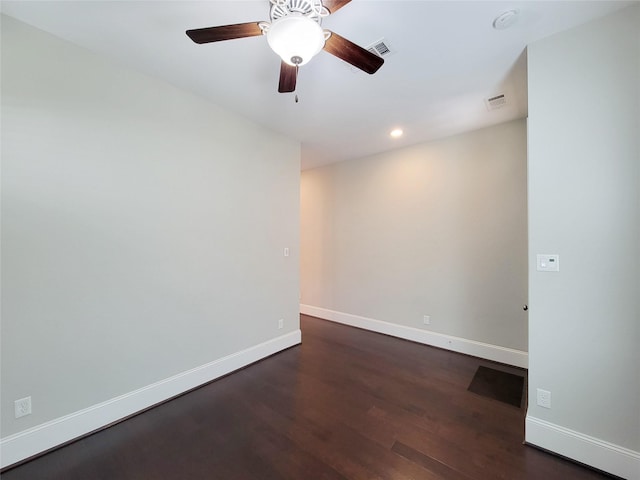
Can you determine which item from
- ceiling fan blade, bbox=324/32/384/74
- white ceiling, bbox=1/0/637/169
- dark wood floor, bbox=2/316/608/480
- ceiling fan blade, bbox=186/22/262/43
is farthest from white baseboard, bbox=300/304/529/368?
ceiling fan blade, bbox=186/22/262/43

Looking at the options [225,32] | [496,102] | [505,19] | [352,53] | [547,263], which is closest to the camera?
[225,32]

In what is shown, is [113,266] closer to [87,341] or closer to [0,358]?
[87,341]

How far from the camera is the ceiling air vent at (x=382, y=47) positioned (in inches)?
71.8

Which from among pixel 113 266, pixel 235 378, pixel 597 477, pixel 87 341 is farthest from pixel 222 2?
pixel 597 477

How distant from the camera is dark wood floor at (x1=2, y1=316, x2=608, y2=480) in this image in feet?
5.24

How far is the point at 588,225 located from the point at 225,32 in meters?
2.42

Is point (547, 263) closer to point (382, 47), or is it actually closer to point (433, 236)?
point (433, 236)

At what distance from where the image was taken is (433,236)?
140 inches

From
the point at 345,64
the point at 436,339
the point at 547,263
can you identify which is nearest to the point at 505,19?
the point at 345,64

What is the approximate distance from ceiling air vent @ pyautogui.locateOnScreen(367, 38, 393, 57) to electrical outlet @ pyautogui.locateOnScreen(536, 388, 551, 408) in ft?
8.58

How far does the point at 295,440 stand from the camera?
1.83m

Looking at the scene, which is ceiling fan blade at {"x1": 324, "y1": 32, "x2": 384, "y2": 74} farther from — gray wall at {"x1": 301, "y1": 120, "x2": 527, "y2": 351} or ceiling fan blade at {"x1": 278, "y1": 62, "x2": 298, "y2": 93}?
gray wall at {"x1": 301, "y1": 120, "x2": 527, "y2": 351}

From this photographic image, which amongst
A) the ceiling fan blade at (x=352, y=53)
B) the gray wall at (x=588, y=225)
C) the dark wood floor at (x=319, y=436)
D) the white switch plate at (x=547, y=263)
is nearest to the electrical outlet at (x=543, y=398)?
the gray wall at (x=588, y=225)

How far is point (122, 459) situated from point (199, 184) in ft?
7.07
